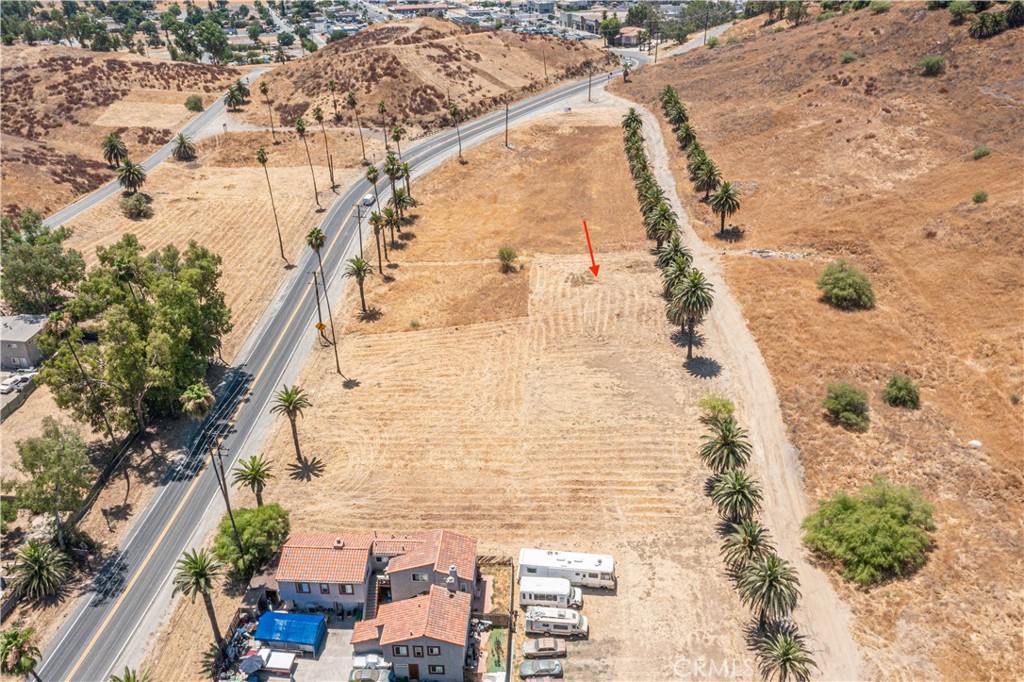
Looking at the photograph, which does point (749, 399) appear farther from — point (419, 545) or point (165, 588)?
point (165, 588)

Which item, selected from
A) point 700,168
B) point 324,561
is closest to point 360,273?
point 324,561

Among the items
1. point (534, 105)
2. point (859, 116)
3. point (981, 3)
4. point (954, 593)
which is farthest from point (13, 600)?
point (981, 3)

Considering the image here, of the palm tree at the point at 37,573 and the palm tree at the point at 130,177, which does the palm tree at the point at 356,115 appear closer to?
the palm tree at the point at 130,177

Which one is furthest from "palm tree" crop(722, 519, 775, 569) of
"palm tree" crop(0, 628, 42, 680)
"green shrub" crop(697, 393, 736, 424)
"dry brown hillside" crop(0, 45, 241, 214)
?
"dry brown hillside" crop(0, 45, 241, 214)

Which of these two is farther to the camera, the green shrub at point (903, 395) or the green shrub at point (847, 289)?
the green shrub at point (847, 289)

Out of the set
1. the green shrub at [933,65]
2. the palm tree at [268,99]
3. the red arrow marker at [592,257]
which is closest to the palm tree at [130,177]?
the palm tree at [268,99]

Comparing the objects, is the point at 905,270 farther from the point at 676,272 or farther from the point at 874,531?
the point at 874,531
